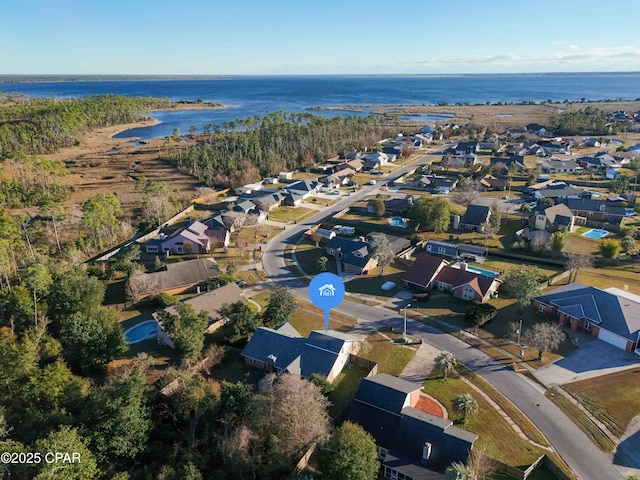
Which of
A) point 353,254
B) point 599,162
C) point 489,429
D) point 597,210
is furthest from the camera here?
point 599,162

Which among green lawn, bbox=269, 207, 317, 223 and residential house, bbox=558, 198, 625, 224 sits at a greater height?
residential house, bbox=558, 198, 625, 224

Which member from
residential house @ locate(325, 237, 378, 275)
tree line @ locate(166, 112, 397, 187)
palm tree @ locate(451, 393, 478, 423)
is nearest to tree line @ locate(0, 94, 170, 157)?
tree line @ locate(166, 112, 397, 187)

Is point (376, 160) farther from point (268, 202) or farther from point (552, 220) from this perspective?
point (552, 220)

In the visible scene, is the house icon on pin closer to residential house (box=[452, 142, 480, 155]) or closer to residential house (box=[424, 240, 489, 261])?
residential house (box=[424, 240, 489, 261])

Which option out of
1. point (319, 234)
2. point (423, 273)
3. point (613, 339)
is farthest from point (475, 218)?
point (613, 339)

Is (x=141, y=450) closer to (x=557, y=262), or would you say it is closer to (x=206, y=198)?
(x=557, y=262)

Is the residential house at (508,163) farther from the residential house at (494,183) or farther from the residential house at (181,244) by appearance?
the residential house at (181,244)

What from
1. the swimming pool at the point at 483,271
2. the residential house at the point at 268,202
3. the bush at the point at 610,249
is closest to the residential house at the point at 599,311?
the swimming pool at the point at 483,271
